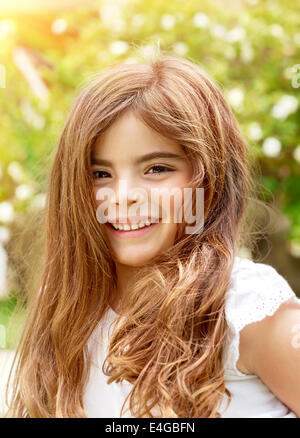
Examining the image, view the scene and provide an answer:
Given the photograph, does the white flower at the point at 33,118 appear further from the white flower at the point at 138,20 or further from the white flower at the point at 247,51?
the white flower at the point at 247,51

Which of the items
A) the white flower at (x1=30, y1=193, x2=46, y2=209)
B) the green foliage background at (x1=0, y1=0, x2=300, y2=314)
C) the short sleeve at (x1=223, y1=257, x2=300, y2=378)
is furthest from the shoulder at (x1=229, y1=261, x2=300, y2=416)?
the green foliage background at (x1=0, y1=0, x2=300, y2=314)

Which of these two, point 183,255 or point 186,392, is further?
point 183,255

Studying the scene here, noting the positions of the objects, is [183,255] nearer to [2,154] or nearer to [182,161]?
[182,161]

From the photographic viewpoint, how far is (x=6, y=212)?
4.23m

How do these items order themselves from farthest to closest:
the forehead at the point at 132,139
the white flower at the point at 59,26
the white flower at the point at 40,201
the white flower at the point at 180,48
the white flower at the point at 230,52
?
the white flower at the point at 59,26, the white flower at the point at 230,52, the white flower at the point at 180,48, the white flower at the point at 40,201, the forehead at the point at 132,139

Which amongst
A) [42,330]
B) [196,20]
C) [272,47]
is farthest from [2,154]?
[42,330]

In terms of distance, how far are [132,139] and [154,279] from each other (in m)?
0.37

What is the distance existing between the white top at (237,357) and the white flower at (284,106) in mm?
2702

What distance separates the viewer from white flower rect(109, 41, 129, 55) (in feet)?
13.2

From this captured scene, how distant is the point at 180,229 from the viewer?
1.63m

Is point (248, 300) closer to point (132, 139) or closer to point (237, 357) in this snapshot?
point (237, 357)

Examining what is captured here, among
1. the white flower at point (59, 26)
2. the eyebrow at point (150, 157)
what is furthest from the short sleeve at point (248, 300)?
the white flower at point (59, 26)

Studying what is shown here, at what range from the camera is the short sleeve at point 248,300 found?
1458 mm
